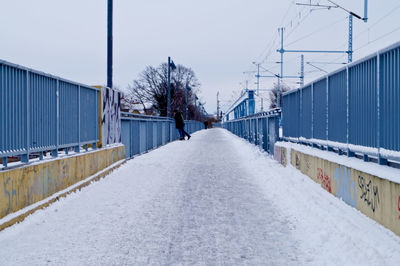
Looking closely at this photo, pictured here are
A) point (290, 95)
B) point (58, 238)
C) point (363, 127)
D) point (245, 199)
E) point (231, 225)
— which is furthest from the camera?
point (290, 95)

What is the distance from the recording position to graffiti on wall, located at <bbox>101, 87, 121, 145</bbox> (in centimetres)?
1034

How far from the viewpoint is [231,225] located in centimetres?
514

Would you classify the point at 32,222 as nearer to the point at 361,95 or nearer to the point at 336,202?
the point at 336,202

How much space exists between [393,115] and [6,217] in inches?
184

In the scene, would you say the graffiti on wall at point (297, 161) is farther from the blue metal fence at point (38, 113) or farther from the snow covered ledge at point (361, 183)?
the blue metal fence at point (38, 113)

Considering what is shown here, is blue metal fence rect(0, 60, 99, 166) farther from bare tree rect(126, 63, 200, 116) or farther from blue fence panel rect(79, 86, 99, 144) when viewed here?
bare tree rect(126, 63, 200, 116)

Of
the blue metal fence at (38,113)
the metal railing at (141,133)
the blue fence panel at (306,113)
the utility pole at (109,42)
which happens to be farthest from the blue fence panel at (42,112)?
the metal railing at (141,133)

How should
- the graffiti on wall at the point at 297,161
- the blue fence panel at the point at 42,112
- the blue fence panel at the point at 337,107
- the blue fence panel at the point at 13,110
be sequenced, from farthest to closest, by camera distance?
the graffiti on wall at the point at 297,161
the blue fence panel at the point at 337,107
the blue fence panel at the point at 42,112
the blue fence panel at the point at 13,110

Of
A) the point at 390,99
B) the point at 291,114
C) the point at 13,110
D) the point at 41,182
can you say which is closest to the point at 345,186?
the point at 390,99

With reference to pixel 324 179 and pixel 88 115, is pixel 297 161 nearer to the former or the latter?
pixel 324 179

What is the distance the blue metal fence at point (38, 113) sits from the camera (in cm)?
520

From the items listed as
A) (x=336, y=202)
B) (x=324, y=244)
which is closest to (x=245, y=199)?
(x=336, y=202)

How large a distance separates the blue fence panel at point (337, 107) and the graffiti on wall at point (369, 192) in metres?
1.47

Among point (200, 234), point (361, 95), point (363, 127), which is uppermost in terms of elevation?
point (361, 95)
